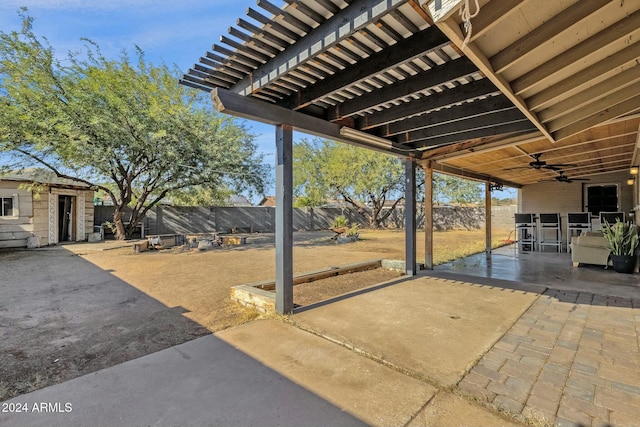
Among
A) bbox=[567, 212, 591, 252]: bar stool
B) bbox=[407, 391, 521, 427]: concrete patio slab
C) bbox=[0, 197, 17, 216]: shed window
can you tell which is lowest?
bbox=[407, 391, 521, 427]: concrete patio slab

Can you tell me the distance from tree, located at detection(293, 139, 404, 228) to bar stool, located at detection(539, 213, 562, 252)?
8628 millimetres

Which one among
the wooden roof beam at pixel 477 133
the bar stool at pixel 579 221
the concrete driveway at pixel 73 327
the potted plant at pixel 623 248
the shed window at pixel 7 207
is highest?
the wooden roof beam at pixel 477 133

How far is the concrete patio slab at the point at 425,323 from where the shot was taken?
7.49 feet

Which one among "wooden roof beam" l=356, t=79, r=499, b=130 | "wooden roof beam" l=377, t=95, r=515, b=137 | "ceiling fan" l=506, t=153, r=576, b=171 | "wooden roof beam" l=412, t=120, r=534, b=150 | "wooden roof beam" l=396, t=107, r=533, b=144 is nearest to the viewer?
"wooden roof beam" l=356, t=79, r=499, b=130

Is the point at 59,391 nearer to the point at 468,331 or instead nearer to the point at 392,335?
the point at 392,335

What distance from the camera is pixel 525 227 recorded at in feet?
28.3

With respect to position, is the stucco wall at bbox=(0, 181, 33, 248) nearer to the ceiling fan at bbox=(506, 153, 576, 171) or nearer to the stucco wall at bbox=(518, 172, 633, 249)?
the ceiling fan at bbox=(506, 153, 576, 171)

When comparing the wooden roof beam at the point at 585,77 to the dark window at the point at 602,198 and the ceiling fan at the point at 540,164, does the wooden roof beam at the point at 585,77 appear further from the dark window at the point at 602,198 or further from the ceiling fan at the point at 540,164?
the dark window at the point at 602,198

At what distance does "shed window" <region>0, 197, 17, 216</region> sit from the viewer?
32.2ft

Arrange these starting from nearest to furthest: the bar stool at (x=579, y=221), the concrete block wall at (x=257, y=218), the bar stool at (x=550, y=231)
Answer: the bar stool at (x=579, y=221) < the bar stool at (x=550, y=231) < the concrete block wall at (x=257, y=218)

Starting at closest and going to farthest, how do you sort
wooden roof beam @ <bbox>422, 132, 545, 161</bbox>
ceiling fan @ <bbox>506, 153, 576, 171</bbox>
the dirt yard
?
the dirt yard, wooden roof beam @ <bbox>422, 132, 545, 161</bbox>, ceiling fan @ <bbox>506, 153, 576, 171</bbox>

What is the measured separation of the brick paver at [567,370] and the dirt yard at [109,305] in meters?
2.34

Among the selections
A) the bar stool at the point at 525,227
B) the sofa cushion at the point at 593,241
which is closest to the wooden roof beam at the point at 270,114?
the sofa cushion at the point at 593,241

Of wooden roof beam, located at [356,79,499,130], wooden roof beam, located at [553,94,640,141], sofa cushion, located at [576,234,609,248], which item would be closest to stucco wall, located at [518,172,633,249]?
sofa cushion, located at [576,234,609,248]
